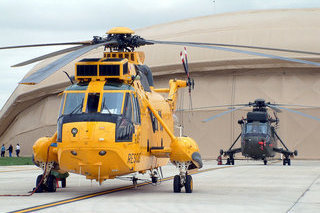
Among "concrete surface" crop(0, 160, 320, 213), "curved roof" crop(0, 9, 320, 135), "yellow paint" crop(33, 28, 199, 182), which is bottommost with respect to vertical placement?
"concrete surface" crop(0, 160, 320, 213)

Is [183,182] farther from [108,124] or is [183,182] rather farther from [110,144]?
[108,124]

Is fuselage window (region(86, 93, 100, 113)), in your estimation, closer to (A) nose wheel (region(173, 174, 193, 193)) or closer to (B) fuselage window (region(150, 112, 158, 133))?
(B) fuselage window (region(150, 112, 158, 133))

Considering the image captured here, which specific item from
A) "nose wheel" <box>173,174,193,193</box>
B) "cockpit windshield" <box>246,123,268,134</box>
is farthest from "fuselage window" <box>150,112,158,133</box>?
"cockpit windshield" <box>246,123,268,134</box>

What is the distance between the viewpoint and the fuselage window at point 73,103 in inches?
581

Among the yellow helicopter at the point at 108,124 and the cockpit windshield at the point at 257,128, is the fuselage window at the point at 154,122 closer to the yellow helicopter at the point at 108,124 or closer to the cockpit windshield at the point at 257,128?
the yellow helicopter at the point at 108,124

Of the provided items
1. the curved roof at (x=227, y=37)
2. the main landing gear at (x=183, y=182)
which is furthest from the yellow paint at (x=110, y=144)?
the curved roof at (x=227, y=37)

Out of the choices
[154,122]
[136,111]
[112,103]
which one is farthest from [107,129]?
[154,122]

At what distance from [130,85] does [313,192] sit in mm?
5982

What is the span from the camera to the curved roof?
58.6m

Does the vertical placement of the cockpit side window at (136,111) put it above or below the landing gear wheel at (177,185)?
above

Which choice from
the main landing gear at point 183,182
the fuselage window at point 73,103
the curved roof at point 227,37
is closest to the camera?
the fuselage window at point 73,103

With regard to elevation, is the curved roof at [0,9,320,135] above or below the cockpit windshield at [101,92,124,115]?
above

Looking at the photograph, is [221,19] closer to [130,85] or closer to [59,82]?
[59,82]

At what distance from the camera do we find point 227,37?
200ft
